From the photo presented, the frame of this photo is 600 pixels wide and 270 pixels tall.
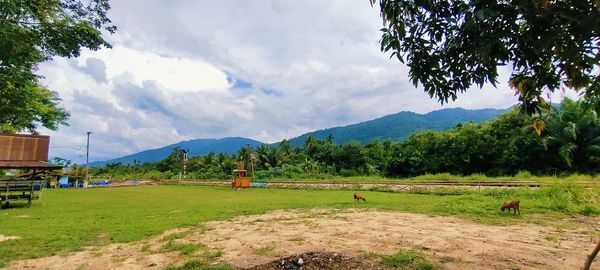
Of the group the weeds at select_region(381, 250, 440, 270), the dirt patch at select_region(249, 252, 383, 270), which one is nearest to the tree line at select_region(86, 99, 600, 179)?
the weeds at select_region(381, 250, 440, 270)

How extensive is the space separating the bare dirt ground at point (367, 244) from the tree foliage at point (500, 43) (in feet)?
9.68

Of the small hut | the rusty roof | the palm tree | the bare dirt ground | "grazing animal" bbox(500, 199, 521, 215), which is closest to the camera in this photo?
the bare dirt ground

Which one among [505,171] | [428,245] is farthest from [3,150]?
[505,171]

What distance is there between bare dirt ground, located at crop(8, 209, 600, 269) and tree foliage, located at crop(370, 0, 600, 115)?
116 inches

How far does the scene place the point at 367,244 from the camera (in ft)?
23.5

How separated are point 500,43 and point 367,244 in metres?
4.75

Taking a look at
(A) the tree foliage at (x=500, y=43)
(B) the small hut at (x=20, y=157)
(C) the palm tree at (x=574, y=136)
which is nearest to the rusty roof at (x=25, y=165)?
(B) the small hut at (x=20, y=157)

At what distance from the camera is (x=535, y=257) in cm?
616

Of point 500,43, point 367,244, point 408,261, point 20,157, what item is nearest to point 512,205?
point 367,244

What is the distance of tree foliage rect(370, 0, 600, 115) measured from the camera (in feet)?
10.0

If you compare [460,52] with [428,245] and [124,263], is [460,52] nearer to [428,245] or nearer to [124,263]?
[428,245]

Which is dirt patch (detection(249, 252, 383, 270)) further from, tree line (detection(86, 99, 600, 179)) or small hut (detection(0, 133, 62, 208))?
tree line (detection(86, 99, 600, 179))

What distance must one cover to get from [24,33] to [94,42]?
1036 millimetres

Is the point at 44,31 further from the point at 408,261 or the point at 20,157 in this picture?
the point at 20,157
